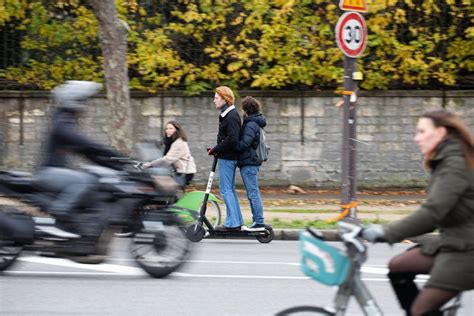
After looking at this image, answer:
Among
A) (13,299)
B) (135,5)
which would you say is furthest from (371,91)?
(13,299)

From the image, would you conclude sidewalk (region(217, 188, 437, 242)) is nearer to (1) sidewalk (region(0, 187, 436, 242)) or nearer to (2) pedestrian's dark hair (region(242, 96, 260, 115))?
(1) sidewalk (region(0, 187, 436, 242))

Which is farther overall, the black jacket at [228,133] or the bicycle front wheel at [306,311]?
the black jacket at [228,133]

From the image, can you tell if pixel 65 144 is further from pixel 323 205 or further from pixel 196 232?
pixel 323 205

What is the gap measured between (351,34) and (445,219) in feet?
28.4

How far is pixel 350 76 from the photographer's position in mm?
13602

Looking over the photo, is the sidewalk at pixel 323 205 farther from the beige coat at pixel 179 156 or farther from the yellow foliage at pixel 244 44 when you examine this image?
the yellow foliage at pixel 244 44

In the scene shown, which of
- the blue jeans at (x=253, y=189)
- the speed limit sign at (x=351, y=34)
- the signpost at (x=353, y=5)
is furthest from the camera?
the signpost at (x=353, y=5)

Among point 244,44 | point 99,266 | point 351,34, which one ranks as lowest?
point 99,266

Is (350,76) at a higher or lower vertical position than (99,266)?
higher

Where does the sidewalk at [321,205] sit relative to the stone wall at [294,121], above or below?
below

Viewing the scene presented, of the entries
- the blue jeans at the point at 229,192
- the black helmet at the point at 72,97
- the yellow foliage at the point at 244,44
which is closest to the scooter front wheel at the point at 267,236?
the blue jeans at the point at 229,192

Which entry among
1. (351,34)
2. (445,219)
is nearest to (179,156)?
(351,34)

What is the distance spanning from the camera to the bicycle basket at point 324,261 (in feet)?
16.9

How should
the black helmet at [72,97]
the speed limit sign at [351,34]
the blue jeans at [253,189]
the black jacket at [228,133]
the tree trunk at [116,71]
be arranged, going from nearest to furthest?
the black helmet at [72,97], the black jacket at [228,133], the blue jeans at [253,189], the speed limit sign at [351,34], the tree trunk at [116,71]
